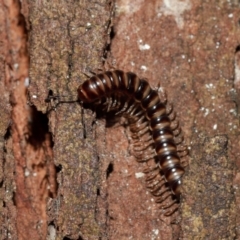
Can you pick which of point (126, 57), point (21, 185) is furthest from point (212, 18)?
point (21, 185)

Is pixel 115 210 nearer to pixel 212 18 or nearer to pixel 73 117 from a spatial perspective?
pixel 73 117

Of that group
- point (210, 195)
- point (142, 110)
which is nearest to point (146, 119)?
point (142, 110)

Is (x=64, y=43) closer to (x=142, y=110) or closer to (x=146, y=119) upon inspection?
(x=142, y=110)

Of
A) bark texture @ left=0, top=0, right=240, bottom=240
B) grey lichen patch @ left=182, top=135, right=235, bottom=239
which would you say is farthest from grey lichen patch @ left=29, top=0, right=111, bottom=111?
grey lichen patch @ left=182, top=135, right=235, bottom=239

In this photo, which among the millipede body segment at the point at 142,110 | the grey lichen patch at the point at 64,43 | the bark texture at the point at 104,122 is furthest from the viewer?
the millipede body segment at the point at 142,110

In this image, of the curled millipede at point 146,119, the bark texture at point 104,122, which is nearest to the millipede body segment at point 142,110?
the curled millipede at point 146,119

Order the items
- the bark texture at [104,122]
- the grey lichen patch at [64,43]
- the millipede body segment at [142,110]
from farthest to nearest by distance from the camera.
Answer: the millipede body segment at [142,110], the grey lichen patch at [64,43], the bark texture at [104,122]

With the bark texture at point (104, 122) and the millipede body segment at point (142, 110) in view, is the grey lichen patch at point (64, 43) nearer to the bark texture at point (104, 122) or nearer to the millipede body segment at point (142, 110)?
the bark texture at point (104, 122)
